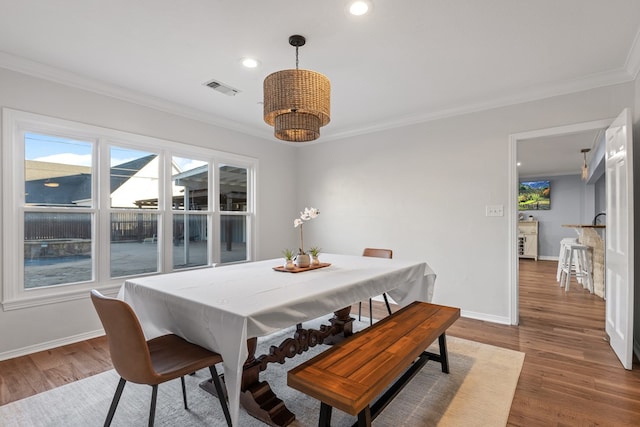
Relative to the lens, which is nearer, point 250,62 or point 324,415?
point 324,415

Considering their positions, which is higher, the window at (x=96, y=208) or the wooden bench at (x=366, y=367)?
the window at (x=96, y=208)

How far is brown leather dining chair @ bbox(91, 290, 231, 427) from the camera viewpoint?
4.65ft

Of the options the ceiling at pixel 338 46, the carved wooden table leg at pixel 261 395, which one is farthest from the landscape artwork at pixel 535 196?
the carved wooden table leg at pixel 261 395

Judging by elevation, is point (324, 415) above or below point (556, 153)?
below

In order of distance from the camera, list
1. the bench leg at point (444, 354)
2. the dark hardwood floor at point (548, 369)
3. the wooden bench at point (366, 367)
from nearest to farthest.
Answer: the wooden bench at point (366, 367)
the dark hardwood floor at point (548, 369)
the bench leg at point (444, 354)

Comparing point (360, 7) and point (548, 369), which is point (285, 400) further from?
point (360, 7)

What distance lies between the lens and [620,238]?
2.57 m

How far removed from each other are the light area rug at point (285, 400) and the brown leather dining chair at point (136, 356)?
1.35 feet

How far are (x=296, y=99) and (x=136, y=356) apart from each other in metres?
1.66

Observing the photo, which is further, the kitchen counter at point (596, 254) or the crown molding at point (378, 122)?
the kitchen counter at point (596, 254)

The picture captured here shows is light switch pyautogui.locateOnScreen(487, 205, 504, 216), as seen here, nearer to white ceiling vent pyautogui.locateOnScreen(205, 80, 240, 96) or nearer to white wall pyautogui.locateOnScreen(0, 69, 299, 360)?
white ceiling vent pyautogui.locateOnScreen(205, 80, 240, 96)

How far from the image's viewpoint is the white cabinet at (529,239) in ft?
28.8

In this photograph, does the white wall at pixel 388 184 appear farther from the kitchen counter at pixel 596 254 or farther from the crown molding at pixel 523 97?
the kitchen counter at pixel 596 254

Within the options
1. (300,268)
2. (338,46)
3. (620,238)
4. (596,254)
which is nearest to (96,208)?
(300,268)
